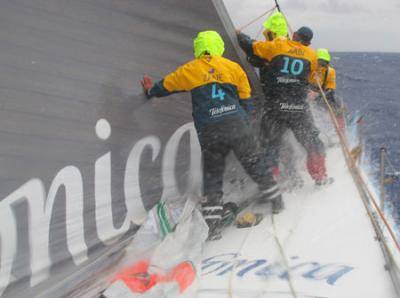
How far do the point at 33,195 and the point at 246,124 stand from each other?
48.2 inches

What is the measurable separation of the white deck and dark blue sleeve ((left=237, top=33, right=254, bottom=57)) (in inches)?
42.6

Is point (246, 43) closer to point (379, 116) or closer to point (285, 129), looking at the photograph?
point (285, 129)

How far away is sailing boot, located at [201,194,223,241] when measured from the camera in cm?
292

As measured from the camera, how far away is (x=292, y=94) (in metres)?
3.53

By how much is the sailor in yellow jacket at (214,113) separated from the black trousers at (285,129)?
1.81ft

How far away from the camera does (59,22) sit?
2586 mm

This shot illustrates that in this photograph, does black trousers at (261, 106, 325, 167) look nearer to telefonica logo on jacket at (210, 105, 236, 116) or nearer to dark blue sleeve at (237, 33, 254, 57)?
dark blue sleeve at (237, 33, 254, 57)

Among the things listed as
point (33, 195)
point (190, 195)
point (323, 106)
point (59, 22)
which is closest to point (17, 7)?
point (59, 22)

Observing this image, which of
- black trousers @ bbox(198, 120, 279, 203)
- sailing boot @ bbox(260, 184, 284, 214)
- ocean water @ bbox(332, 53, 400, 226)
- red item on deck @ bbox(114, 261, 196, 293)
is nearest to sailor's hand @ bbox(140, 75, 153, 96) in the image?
black trousers @ bbox(198, 120, 279, 203)

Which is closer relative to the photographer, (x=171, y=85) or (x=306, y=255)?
(x=306, y=255)

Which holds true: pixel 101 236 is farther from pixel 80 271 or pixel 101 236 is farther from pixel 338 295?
pixel 338 295

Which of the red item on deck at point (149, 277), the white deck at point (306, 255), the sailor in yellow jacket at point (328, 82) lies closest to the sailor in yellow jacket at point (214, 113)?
the white deck at point (306, 255)

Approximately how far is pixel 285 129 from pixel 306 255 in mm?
1232

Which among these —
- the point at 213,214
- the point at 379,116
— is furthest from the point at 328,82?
the point at 379,116
